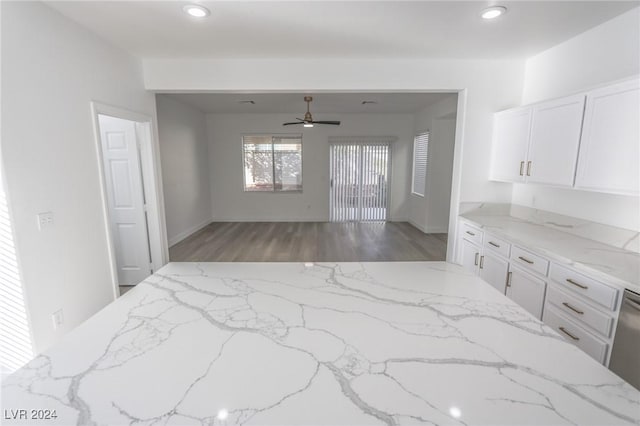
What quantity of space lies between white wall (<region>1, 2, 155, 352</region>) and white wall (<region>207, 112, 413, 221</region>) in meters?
4.24

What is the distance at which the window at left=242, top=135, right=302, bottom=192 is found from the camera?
273 inches

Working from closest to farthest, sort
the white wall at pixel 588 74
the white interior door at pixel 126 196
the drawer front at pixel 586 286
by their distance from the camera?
the drawer front at pixel 586 286 < the white wall at pixel 588 74 < the white interior door at pixel 126 196

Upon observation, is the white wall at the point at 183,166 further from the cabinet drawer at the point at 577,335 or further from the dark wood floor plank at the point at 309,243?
the cabinet drawer at the point at 577,335

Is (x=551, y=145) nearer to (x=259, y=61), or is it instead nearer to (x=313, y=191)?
(x=259, y=61)

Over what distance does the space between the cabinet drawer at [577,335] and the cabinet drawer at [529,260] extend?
0.91 feet

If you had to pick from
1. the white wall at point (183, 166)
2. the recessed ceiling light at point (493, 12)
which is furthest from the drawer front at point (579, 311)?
the white wall at point (183, 166)

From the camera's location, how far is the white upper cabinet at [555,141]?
2286mm

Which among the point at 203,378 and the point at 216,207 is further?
the point at 216,207

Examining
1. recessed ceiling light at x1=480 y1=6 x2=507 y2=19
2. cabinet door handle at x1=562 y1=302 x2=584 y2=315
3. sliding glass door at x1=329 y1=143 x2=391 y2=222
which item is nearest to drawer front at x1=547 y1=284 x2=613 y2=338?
cabinet door handle at x1=562 y1=302 x2=584 y2=315

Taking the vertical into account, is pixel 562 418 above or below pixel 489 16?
below

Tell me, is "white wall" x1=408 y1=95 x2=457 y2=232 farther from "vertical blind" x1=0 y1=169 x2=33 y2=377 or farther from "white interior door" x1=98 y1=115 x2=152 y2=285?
"vertical blind" x1=0 y1=169 x2=33 y2=377

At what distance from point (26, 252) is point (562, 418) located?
2796 mm

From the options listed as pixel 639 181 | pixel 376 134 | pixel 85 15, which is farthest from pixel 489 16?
pixel 376 134

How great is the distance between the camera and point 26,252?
188cm
